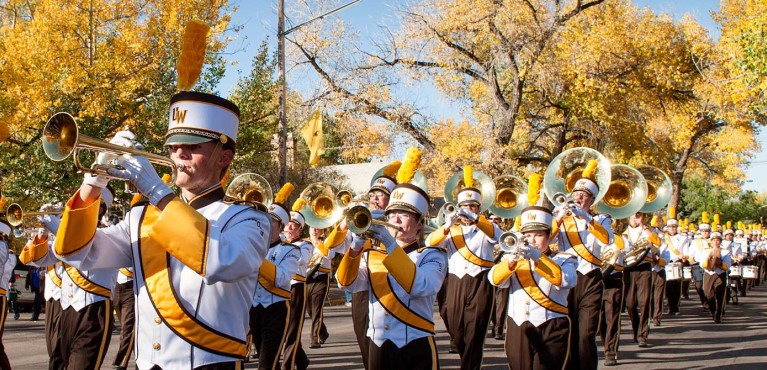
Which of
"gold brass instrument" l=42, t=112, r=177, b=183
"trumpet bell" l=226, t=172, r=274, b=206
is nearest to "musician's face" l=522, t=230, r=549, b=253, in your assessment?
"trumpet bell" l=226, t=172, r=274, b=206

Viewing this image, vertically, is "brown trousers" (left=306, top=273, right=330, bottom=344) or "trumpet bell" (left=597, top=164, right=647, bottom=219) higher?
"trumpet bell" (left=597, top=164, right=647, bottom=219)

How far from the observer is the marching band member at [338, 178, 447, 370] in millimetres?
5777

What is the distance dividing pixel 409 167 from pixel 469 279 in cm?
383

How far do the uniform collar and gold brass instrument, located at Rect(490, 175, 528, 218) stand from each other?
872 cm

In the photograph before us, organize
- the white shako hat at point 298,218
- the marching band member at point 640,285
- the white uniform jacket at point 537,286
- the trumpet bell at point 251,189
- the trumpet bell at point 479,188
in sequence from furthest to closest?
the marching band member at point 640,285, the trumpet bell at point 479,188, the white shako hat at point 298,218, the trumpet bell at point 251,189, the white uniform jacket at point 537,286

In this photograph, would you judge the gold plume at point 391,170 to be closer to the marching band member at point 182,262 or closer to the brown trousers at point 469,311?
→ the brown trousers at point 469,311

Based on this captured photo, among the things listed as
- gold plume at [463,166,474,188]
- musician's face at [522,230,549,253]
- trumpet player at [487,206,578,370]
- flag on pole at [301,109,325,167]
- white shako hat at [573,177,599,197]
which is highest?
flag on pole at [301,109,325,167]

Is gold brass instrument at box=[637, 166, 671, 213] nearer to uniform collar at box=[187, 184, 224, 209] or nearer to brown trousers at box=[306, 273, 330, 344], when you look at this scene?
brown trousers at box=[306, 273, 330, 344]

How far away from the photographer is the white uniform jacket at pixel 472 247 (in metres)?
10.6

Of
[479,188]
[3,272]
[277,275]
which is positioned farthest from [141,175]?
[479,188]

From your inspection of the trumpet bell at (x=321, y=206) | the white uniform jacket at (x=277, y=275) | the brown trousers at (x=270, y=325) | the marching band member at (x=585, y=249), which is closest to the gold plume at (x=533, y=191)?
the marching band member at (x=585, y=249)

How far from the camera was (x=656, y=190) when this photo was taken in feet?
42.9

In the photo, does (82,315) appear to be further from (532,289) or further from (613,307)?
(613,307)

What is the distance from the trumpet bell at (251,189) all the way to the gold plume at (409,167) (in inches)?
122
